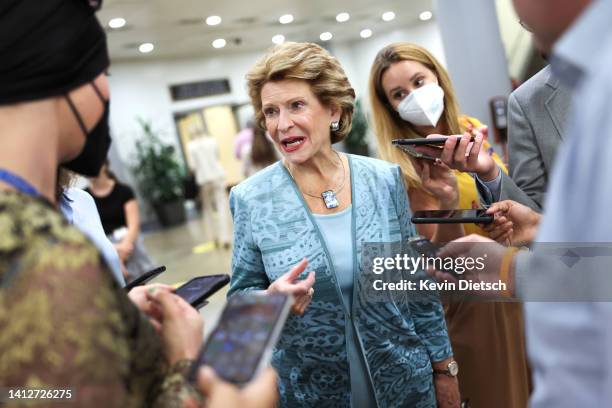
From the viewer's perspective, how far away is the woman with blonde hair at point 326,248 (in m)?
1.84

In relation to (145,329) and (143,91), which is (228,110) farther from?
(145,329)

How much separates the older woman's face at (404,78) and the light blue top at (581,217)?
1.84m

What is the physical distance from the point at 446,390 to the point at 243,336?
131 cm

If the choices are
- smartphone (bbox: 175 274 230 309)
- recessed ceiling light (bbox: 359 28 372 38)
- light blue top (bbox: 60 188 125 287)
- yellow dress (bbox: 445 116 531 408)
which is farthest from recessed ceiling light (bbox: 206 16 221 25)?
smartphone (bbox: 175 274 230 309)

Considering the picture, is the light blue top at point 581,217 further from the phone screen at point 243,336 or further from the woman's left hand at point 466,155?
the woman's left hand at point 466,155

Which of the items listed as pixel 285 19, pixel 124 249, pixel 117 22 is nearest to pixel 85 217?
pixel 124 249

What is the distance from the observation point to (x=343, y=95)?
212cm

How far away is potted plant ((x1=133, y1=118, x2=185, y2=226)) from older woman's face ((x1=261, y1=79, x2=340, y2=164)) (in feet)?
38.3

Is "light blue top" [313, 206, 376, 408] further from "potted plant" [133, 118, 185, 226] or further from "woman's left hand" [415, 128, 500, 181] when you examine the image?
"potted plant" [133, 118, 185, 226]

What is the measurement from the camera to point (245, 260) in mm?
1911

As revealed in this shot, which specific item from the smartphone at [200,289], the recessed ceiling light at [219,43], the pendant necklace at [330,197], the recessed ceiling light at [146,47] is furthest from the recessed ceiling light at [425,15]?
the smartphone at [200,289]

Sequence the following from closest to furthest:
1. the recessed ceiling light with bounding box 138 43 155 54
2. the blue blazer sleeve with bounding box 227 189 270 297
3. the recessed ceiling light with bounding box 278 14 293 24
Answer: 1. the blue blazer sleeve with bounding box 227 189 270 297
2. the recessed ceiling light with bounding box 278 14 293 24
3. the recessed ceiling light with bounding box 138 43 155 54

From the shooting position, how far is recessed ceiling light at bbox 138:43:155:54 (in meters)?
12.6

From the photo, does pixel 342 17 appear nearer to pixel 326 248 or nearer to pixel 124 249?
pixel 124 249
